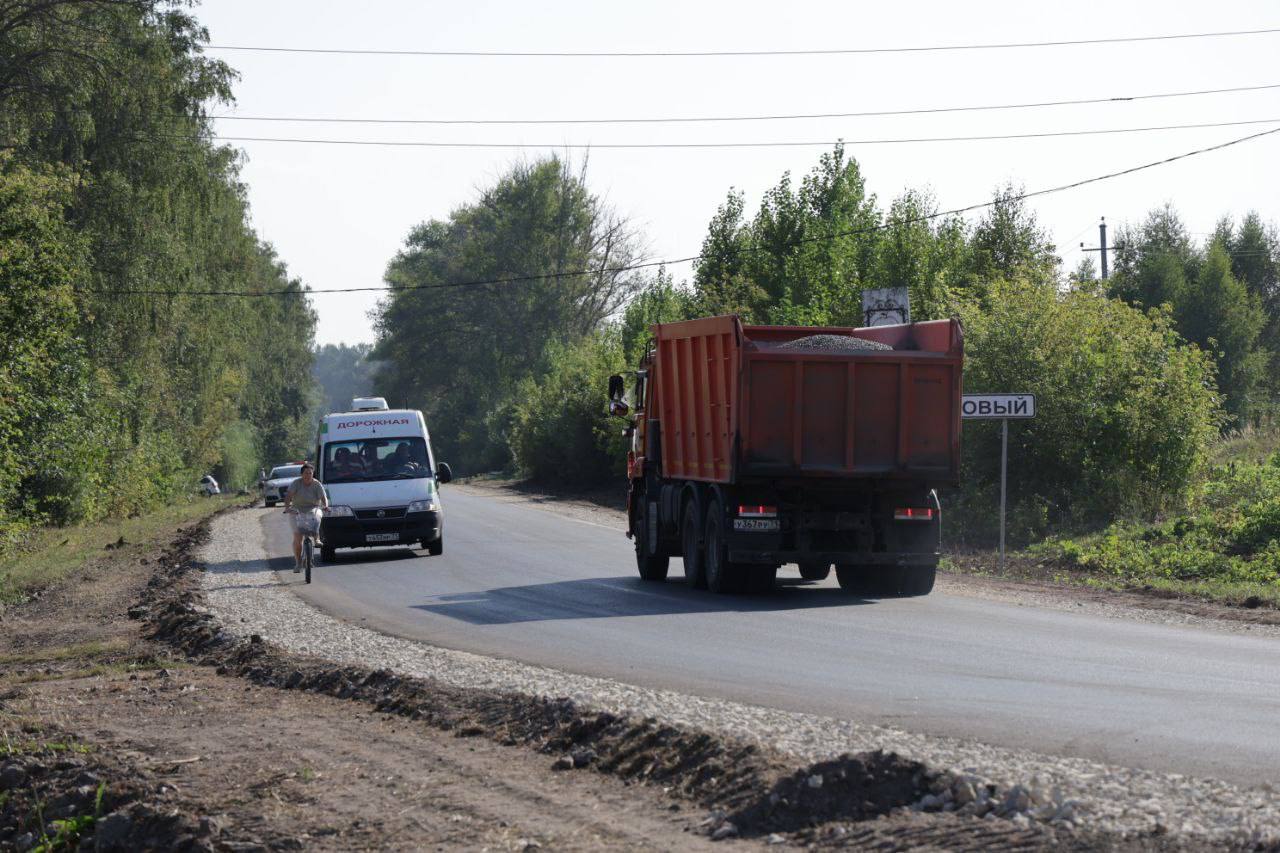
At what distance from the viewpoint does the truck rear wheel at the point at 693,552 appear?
19.1 m

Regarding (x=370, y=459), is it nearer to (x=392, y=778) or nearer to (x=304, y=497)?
(x=304, y=497)

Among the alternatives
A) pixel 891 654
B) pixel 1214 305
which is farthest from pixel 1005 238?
pixel 891 654

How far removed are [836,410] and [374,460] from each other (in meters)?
10.8

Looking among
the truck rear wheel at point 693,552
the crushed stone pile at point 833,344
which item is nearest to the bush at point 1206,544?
the crushed stone pile at point 833,344

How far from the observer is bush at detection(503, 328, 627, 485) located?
183 ft

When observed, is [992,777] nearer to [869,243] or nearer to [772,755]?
[772,755]

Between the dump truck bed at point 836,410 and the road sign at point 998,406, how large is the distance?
151 inches

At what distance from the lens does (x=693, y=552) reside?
63.0 ft

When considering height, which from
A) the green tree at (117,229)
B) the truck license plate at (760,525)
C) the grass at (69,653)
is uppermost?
the green tree at (117,229)

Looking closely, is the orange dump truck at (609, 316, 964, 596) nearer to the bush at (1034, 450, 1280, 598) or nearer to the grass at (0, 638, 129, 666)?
the bush at (1034, 450, 1280, 598)

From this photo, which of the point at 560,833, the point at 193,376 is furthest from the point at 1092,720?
the point at 193,376

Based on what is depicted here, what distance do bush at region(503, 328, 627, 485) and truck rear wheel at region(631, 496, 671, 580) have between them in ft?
98.8

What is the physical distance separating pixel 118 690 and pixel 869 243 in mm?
37970

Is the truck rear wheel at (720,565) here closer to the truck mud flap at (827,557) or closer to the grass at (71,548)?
the truck mud flap at (827,557)
